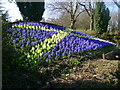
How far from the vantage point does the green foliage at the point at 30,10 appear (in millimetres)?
11525

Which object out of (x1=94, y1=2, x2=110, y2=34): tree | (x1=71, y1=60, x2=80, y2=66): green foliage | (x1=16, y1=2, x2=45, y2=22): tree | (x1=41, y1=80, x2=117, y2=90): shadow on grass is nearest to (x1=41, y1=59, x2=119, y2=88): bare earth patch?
(x1=41, y1=80, x2=117, y2=90): shadow on grass

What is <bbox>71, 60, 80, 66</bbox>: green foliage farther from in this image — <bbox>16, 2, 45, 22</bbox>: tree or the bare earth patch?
<bbox>16, 2, 45, 22</bbox>: tree

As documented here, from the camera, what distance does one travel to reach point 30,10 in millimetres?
11500

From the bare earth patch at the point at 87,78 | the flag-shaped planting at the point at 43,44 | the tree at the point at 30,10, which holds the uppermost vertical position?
the tree at the point at 30,10

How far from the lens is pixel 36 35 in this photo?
737 cm

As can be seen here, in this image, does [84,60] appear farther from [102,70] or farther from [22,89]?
[22,89]

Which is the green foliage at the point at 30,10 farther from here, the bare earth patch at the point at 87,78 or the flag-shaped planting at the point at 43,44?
the bare earth patch at the point at 87,78

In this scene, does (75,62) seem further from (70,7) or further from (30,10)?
(70,7)

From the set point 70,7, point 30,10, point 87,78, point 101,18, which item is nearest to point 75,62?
point 87,78

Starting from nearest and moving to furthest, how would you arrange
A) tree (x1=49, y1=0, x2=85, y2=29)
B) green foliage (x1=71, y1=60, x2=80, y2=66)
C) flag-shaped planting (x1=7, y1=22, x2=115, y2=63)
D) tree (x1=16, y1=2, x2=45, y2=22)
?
green foliage (x1=71, y1=60, x2=80, y2=66), flag-shaped planting (x1=7, y1=22, x2=115, y2=63), tree (x1=16, y1=2, x2=45, y2=22), tree (x1=49, y1=0, x2=85, y2=29)

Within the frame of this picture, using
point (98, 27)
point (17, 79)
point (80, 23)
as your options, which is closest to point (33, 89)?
point (17, 79)

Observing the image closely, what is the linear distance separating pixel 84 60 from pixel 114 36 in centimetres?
803

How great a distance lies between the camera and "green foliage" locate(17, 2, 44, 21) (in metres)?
11.5

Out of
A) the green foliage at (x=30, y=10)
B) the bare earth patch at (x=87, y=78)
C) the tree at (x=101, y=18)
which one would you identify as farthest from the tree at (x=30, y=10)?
the bare earth patch at (x=87, y=78)
